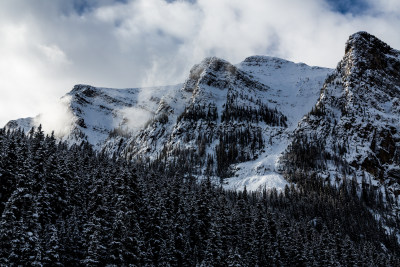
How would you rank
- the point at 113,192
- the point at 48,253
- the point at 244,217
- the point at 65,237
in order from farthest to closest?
the point at 244,217 < the point at 113,192 < the point at 65,237 < the point at 48,253

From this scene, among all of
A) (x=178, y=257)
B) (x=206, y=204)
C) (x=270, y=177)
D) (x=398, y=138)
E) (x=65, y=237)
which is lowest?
(x=178, y=257)

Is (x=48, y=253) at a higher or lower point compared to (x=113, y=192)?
lower

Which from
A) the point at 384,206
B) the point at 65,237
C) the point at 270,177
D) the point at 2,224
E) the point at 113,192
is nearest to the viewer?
the point at 2,224

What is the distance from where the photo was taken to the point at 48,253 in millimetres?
34125

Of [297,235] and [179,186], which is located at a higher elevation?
[179,186]

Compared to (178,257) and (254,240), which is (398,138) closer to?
(254,240)

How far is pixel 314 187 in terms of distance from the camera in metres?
181

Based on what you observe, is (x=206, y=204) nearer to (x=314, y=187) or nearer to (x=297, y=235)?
(x=297, y=235)

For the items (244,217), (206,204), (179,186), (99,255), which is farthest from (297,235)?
(99,255)

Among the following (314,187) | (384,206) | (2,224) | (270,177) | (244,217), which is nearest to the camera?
(2,224)

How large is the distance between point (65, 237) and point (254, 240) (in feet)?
109

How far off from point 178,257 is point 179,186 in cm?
1637

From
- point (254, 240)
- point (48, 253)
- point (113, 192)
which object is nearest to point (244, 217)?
point (254, 240)

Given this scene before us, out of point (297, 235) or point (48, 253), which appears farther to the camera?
point (297, 235)
